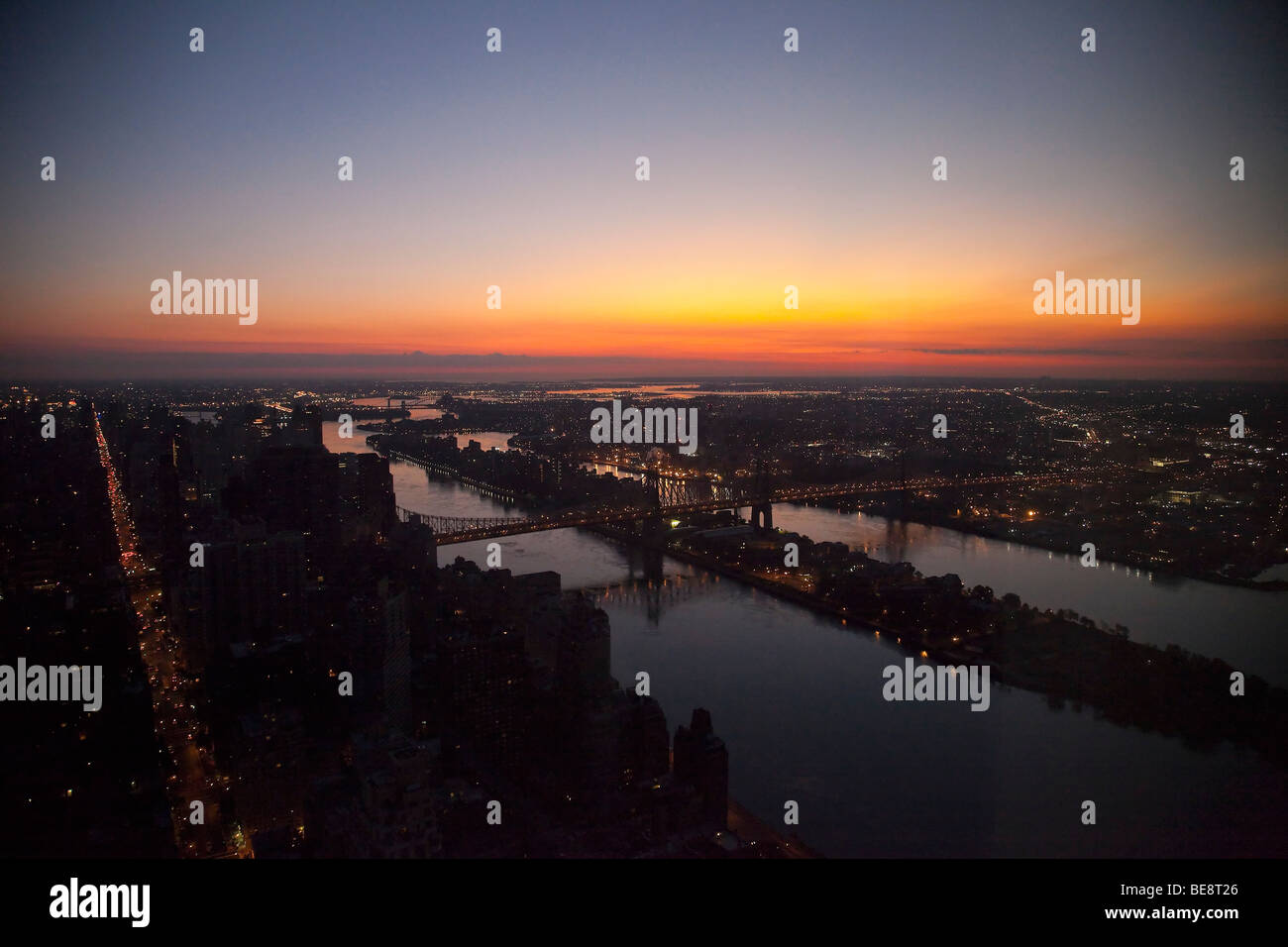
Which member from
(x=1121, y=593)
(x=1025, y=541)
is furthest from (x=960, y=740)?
(x=1025, y=541)

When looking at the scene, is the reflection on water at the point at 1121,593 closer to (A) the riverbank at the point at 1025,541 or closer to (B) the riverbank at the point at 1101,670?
(A) the riverbank at the point at 1025,541

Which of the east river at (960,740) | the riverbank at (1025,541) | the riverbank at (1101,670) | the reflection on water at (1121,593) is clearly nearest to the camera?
the east river at (960,740)

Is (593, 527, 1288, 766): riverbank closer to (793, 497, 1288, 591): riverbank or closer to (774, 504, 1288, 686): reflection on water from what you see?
(774, 504, 1288, 686): reflection on water

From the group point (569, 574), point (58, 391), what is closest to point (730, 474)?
point (569, 574)

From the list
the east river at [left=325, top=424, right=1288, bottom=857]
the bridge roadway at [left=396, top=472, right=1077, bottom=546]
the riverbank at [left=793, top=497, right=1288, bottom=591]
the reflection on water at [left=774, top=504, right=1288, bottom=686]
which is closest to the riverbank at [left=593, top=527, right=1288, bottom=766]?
the east river at [left=325, top=424, right=1288, bottom=857]

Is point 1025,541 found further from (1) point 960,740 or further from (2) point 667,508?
(1) point 960,740

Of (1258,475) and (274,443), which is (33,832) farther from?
(274,443)

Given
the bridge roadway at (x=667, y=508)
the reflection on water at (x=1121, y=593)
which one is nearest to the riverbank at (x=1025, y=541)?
the reflection on water at (x=1121, y=593)
